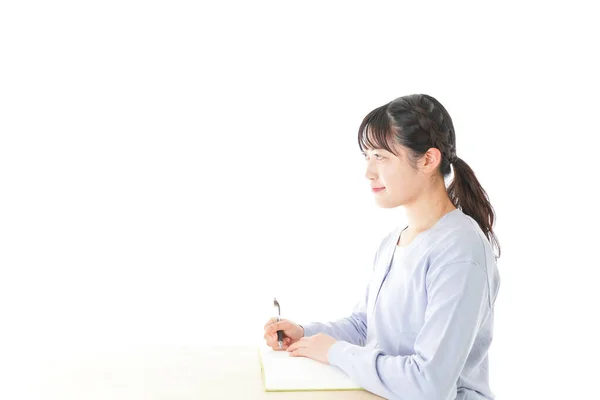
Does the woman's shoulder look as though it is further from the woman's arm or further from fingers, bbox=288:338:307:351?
fingers, bbox=288:338:307:351

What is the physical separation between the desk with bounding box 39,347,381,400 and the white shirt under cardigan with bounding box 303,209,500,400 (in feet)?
0.26

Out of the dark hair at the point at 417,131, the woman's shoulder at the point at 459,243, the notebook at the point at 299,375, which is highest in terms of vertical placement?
the dark hair at the point at 417,131

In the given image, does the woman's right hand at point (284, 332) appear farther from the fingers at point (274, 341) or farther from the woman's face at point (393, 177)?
the woman's face at point (393, 177)

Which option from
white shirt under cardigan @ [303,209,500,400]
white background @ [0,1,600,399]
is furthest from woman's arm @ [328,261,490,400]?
white background @ [0,1,600,399]

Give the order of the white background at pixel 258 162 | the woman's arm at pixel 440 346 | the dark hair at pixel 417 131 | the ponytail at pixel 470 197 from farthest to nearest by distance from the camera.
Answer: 1. the white background at pixel 258 162
2. the ponytail at pixel 470 197
3. the dark hair at pixel 417 131
4. the woman's arm at pixel 440 346

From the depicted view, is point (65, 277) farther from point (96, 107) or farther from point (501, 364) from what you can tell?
point (501, 364)

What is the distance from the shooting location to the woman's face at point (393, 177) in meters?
1.50

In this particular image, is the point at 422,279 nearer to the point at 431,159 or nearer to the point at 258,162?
the point at 431,159

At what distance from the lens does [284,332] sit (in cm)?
164

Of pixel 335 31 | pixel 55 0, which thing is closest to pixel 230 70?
pixel 335 31

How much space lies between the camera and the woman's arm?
128cm

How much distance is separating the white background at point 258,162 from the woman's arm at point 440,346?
126 cm

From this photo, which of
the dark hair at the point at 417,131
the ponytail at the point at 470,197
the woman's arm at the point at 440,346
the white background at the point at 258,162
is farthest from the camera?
the white background at the point at 258,162

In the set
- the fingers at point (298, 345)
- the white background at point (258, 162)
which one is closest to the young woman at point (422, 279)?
the fingers at point (298, 345)
